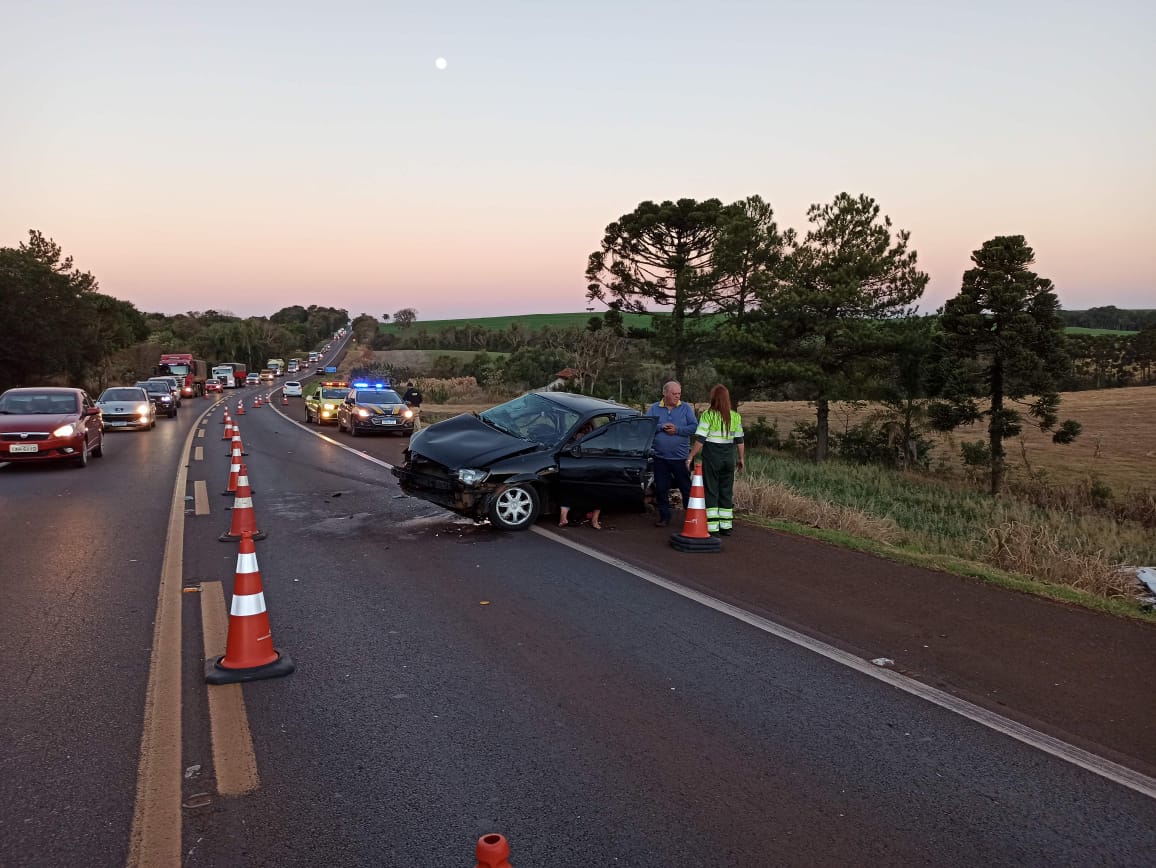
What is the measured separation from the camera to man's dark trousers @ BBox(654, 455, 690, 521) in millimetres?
9156

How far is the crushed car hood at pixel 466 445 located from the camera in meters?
8.96

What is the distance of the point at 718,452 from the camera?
8711 millimetres

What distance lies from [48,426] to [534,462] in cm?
1017

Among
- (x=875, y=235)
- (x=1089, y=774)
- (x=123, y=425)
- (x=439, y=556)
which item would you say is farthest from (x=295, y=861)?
(x=875, y=235)

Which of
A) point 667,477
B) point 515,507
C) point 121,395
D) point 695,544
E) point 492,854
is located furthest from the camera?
point 121,395

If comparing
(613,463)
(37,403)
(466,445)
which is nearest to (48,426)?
(37,403)

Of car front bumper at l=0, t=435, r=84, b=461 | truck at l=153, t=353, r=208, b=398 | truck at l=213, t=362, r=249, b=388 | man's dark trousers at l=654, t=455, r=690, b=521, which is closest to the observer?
man's dark trousers at l=654, t=455, r=690, b=521

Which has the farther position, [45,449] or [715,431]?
[45,449]

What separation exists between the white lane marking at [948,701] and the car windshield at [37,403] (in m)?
13.7

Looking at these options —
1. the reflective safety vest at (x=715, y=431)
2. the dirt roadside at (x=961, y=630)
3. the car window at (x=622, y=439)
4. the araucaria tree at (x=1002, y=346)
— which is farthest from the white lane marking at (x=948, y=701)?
the araucaria tree at (x=1002, y=346)

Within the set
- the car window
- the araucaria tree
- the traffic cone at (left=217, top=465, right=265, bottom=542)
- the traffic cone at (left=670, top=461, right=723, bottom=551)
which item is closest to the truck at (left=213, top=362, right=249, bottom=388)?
the araucaria tree

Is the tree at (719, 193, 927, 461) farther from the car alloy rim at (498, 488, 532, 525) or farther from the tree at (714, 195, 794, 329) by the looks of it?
the car alloy rim at (498, 488, 532, 525)

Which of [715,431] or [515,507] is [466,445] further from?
[715,431]

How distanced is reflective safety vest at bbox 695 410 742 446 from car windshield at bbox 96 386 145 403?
21.3m
